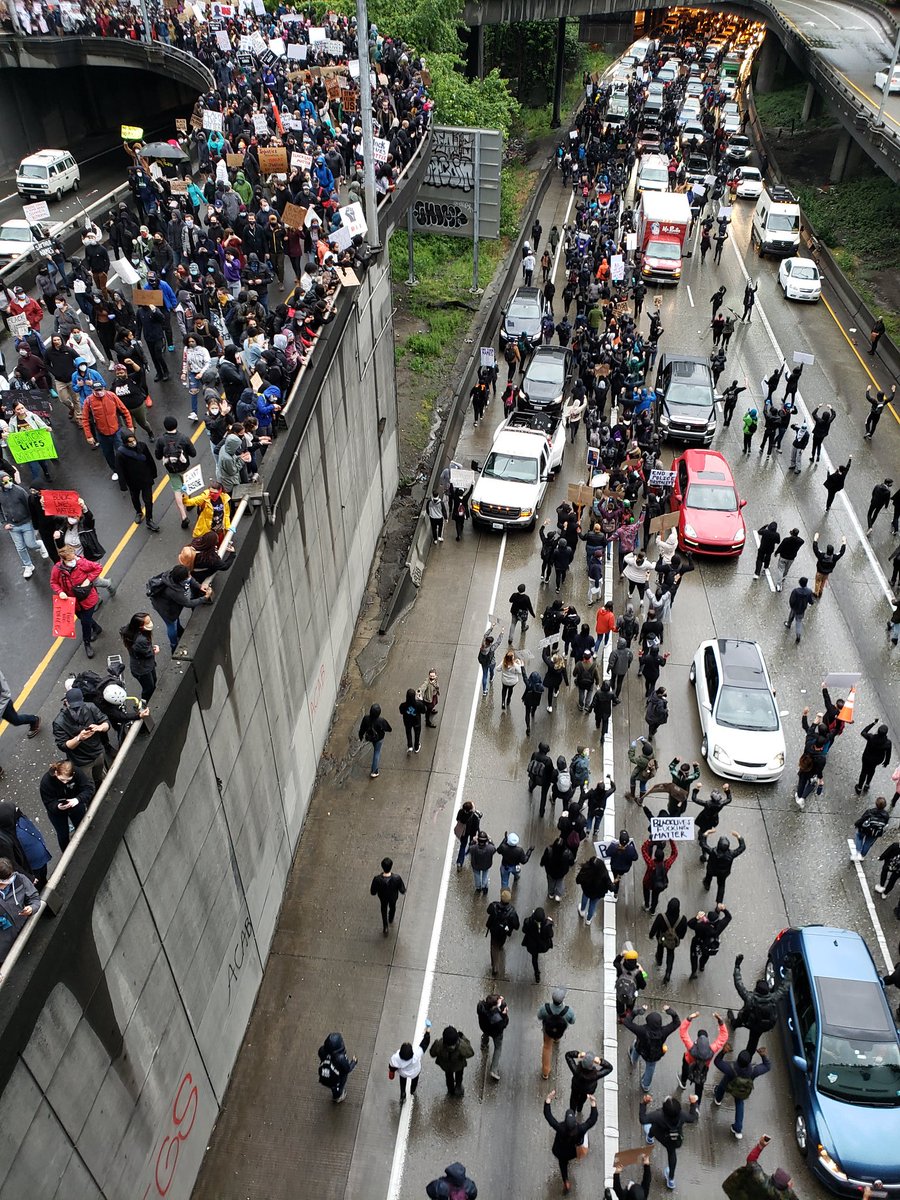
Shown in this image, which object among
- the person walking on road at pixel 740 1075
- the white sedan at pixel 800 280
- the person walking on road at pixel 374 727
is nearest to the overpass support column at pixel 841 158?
the white sedan at pixel 800 280

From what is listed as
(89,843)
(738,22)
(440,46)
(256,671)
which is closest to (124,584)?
(256,671)

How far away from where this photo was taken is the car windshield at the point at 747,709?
1504 cm

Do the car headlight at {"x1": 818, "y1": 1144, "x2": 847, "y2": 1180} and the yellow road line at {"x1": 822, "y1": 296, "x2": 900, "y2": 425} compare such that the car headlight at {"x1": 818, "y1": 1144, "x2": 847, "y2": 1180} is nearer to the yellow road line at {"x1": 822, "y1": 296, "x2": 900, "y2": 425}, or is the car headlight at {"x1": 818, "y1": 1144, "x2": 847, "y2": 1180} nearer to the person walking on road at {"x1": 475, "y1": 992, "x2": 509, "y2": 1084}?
the person walking on road at {"x1": 475, "y1": 992, "x2": 509, "y2": 1084}

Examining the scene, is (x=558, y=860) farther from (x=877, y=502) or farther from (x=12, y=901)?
(x=877, y=502)

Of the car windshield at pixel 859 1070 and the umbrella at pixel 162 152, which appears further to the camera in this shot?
the umbrella at pixel 162 152

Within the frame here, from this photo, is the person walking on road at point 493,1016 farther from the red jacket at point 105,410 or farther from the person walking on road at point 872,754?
the red jacket at point 105,410

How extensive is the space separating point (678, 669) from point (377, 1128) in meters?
9.53

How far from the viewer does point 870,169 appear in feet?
152

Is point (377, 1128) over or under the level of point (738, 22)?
under

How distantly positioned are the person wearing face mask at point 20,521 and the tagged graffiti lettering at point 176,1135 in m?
6.38

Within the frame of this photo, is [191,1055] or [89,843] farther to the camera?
[191,1055]

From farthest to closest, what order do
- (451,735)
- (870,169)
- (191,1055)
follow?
(870,169) → (451,735) → (191,1055)

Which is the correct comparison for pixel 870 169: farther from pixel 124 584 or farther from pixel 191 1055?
pixel 191 1055

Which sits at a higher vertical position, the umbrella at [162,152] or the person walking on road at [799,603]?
the umbrella at [162,152]
